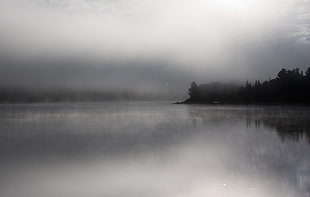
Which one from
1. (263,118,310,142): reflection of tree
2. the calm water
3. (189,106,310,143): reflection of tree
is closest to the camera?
the calm water

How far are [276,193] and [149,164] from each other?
7526 mm

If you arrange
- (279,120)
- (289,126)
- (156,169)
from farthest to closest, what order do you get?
(279,120)
(289,126)
(156,169)

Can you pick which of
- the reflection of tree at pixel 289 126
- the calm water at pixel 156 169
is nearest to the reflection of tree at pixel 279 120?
the reflection of tree at pixel 289 126

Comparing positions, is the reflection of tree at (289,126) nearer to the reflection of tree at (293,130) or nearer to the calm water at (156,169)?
the reflection of tree at (293,130)

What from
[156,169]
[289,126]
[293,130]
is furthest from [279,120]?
[156,169]

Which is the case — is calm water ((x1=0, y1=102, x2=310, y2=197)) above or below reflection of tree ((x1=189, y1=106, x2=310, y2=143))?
above

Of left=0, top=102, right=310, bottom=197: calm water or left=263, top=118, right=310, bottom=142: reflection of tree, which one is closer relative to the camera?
left=0, top=102, right=310, bottom=197: calm water

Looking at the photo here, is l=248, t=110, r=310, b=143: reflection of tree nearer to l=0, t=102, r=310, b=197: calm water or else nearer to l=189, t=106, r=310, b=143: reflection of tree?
l=189, t=106, r=310, b=143: reflection of tree

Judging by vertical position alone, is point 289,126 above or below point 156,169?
below

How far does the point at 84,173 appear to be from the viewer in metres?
17.6

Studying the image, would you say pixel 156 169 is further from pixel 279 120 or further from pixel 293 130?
pixel 279 120

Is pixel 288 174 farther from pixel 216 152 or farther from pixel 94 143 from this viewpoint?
pixel 94 143

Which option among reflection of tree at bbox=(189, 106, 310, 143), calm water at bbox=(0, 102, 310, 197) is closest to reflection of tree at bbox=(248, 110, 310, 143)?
reflection of tree at bbox=(189, 106, 310, 143)

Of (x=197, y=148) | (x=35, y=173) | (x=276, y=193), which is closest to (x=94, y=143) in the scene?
(x=197, y=148)
